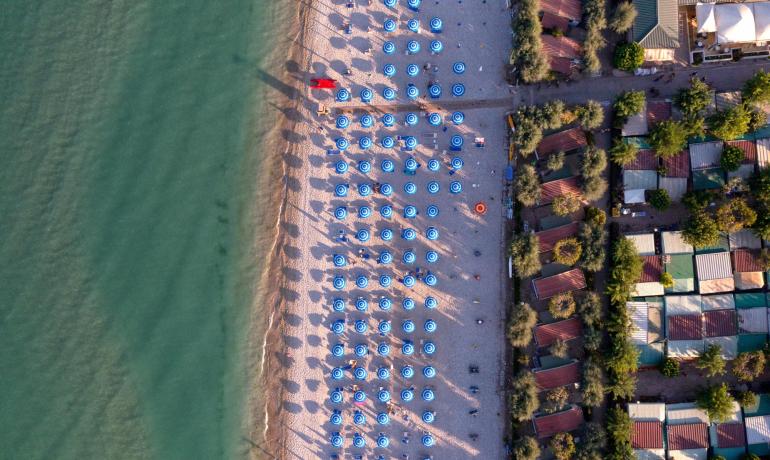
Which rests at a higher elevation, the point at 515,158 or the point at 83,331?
the point at 515,158

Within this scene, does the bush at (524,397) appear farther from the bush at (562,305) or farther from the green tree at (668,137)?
the green tree at (668,137)

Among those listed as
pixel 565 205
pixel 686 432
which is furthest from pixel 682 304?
pixel 565 205

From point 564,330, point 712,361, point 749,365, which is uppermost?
point 564,330

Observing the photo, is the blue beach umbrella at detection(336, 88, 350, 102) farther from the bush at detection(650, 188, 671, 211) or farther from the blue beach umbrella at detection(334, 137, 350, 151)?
the bush at detection(650, 188, 671, 211)

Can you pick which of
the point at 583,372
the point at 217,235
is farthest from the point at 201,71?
the point at 583,372

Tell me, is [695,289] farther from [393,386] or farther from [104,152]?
[104,152]

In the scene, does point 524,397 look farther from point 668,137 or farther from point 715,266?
point 668,137

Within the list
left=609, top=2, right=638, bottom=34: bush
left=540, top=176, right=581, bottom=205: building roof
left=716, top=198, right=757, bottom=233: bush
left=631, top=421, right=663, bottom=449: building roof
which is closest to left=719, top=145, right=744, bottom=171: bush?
left=716, top=198, right=757, bottom=233: bush
